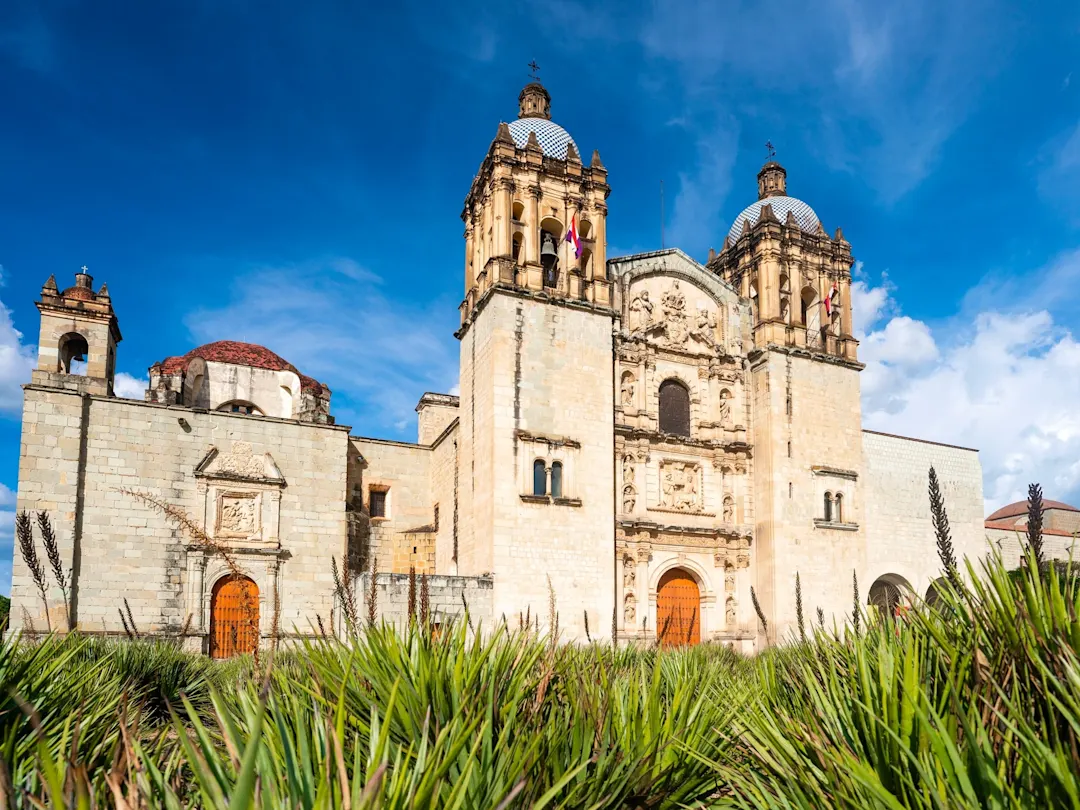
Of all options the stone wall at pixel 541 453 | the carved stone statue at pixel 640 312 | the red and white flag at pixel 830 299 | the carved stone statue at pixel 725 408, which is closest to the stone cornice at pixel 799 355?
the carved stone statue at pixel 725 408

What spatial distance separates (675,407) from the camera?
65.6ft

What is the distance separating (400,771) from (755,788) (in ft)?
5.78

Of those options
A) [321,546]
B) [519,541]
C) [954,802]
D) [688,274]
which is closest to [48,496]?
[321,546]

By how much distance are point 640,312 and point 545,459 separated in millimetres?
4845

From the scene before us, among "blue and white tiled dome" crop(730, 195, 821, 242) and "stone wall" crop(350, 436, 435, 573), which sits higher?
"blue and white tiled dome" crop(730, 195, 821, 242)

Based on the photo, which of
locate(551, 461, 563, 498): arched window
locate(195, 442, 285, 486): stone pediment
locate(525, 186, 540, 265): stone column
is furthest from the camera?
locate(525, 186, 540, 265): stone column

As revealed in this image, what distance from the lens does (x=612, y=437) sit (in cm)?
1800

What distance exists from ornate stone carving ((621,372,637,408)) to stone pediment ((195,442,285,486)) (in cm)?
774

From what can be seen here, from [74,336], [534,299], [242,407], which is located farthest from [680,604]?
[74,336]

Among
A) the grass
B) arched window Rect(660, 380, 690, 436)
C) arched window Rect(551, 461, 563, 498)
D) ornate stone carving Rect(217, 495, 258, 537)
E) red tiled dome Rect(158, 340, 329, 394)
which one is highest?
red tiled dome Rect(158, 340, 329, 394)

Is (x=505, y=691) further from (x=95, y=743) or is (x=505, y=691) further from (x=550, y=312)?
(x=550, y=312)

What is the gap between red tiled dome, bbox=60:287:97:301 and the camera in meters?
17.3

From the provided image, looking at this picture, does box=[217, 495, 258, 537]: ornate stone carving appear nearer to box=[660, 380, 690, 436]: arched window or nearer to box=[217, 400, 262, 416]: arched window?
box=[217, 400, 262, 416]: arched window

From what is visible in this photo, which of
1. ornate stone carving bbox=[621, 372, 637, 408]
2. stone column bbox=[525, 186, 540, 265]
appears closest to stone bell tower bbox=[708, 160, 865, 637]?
ornate stone carving bbox=[621, 372, 637, 408]
